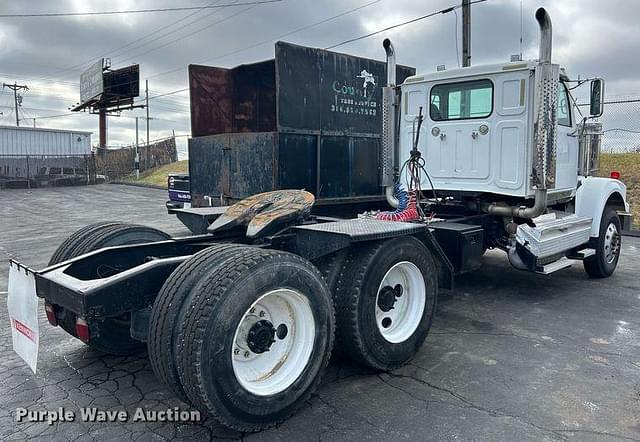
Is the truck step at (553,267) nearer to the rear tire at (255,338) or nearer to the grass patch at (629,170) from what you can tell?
the rear tire at (255,338)

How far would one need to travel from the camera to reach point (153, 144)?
1495 inches

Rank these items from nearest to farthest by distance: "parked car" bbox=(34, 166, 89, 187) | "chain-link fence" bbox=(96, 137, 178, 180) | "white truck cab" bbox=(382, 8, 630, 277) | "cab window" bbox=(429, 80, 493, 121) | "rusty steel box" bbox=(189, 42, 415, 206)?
"white truck cab" bbox=(382, 8, 630, 277) < "cab window" bbox=(429, 80, 493, 121) < "rusty steel box" bbox=(189, 42, 415, 206) < "parked car" bbox=(34, 166, 89, 187) < "chain-link fence" bbox=(96, 137, 178, 180)

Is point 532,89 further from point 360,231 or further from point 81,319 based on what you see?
point 81,319

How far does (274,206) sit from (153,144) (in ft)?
118

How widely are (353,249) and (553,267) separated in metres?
3.24

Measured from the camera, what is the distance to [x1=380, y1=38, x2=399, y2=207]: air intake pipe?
272 inches

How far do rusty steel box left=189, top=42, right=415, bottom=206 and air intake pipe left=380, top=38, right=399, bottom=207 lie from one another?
950mm

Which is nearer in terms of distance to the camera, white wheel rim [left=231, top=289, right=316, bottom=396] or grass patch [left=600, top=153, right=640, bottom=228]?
white wheel rim [left=231, top=289, right=316, bottom=396]

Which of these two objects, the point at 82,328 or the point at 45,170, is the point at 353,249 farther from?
the point at 45,170

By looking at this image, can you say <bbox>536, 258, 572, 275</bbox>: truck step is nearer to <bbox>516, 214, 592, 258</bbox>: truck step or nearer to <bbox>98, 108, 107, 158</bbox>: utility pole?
<bbox>516, 214, 592, 258</bbox>: truck step

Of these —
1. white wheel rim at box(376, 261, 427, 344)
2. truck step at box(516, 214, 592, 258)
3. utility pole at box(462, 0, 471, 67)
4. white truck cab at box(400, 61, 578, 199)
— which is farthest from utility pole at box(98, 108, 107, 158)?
white wheel rim at box(376, 261, 427, 344)

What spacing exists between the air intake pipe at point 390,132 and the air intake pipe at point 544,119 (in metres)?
1.84

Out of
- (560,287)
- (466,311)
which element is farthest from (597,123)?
(466,311)

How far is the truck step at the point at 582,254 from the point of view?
22.3ft
